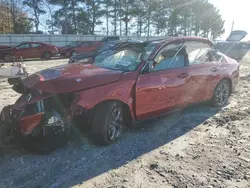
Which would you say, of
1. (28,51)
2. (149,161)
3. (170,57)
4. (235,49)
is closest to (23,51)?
(28,51)

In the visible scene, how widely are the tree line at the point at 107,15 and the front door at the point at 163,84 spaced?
3511cm

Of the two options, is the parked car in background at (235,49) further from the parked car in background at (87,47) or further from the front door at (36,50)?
the front door at (36,50)

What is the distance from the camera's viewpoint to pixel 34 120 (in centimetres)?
319

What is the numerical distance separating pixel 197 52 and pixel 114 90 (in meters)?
2.39

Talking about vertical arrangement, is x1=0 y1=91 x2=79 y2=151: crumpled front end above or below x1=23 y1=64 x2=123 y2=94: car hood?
below

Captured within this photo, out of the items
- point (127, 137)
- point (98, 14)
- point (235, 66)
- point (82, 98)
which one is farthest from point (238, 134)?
point (98, 14)

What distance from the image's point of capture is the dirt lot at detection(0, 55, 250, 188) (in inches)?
114

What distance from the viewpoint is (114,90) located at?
363 centimetres

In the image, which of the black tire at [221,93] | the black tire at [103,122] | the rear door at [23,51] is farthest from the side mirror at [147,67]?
the rear door at [23,51]

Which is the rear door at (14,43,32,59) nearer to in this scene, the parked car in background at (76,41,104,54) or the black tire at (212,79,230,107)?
the parked car in background at (76,41,104,54)

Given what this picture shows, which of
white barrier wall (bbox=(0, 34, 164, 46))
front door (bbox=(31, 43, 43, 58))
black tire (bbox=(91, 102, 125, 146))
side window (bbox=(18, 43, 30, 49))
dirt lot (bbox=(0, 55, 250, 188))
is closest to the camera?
dirt lot (bbox=(0, 55, 250, 188))

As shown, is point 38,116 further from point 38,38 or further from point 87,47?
point 38,38

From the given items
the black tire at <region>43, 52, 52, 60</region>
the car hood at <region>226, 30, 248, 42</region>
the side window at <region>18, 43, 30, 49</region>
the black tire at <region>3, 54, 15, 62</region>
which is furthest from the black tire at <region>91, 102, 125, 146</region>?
the car hood at <region>226, 30, 248, 42</region>

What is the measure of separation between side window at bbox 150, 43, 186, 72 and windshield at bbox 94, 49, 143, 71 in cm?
33
